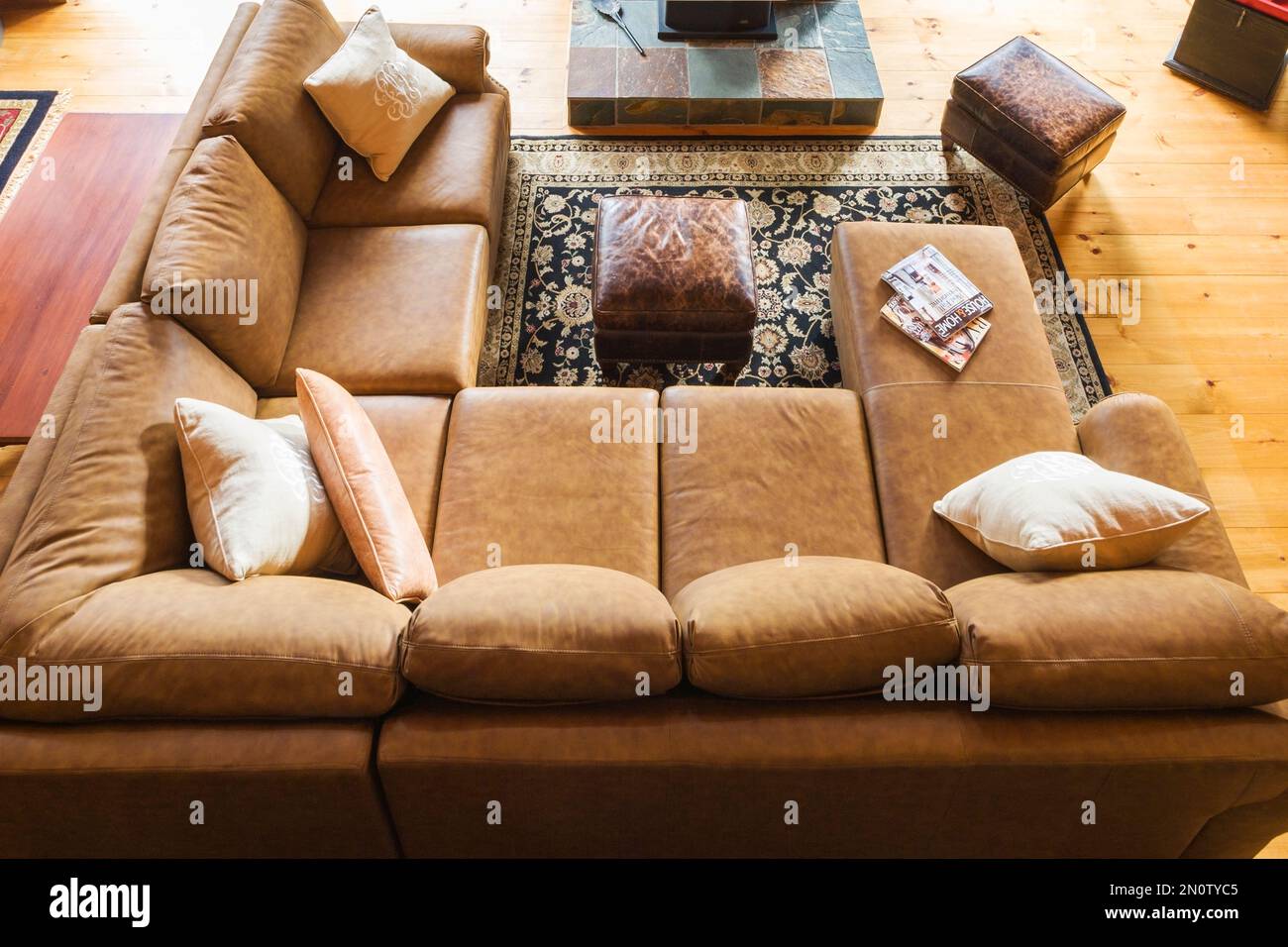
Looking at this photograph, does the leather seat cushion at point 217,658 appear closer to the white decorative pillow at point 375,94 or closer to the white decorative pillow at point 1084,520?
the white decorative pillow at point 1084,520

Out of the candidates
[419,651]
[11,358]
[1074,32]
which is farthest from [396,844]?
[1074,32]

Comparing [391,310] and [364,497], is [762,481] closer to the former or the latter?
[364,497]

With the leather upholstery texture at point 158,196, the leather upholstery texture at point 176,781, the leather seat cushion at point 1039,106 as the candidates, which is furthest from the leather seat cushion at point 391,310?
the leather seat cushion at point 1039,106

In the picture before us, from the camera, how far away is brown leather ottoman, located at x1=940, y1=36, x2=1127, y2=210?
9.68 ft

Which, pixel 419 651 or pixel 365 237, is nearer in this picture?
pixel 419 651

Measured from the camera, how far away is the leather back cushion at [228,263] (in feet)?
6.18

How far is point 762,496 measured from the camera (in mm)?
2025

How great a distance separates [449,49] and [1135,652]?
111 inches

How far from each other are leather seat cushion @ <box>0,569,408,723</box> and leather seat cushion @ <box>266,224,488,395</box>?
0.97 metres

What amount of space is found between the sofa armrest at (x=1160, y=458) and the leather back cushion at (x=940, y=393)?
0.11 m

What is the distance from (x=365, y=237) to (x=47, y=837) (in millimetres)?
1810
